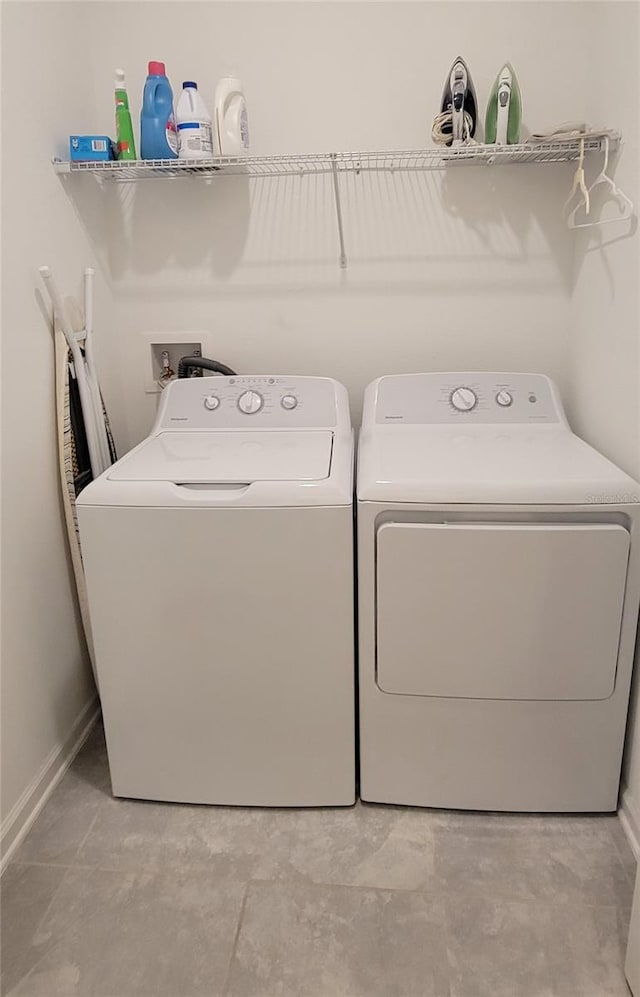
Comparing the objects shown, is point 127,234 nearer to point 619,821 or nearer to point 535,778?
point 535,778

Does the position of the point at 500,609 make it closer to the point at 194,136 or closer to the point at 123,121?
the point at 194,136

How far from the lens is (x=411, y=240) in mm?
2219

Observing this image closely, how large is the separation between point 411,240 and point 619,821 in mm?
1714

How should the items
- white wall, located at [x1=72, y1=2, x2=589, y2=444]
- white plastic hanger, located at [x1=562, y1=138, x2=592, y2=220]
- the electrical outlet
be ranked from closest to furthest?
white plastic hanger, located at [x1=562, y1=138, x2=592, y2=220] → white wall, located at [x1=72, y1=2, x2=589, y2=444] → the electrical outlet

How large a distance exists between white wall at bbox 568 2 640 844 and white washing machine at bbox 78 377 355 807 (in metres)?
0.68

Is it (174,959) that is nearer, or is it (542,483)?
(174,959)

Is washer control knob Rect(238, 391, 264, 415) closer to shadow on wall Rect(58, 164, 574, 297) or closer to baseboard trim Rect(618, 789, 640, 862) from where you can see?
shadow on wall Rect(58, 164, 574, 297)

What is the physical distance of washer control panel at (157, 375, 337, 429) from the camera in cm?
208

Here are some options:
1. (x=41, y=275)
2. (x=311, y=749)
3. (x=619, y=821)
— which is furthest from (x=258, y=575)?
(x=619, y=821)

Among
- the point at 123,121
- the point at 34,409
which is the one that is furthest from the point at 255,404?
the point at 123,121

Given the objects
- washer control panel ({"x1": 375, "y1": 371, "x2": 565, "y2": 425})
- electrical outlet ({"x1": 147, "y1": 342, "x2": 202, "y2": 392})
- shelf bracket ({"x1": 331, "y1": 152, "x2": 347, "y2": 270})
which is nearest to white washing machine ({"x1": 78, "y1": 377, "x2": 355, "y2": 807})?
washer control panel ({"x1": 375, "y1": 371, "x2": 565, "y2": 425})

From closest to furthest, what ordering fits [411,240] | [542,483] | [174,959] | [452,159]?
[174,959] < [542,483] < [452,159] < [411,240]

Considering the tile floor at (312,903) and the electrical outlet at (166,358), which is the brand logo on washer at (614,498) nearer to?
the tile floor at (312,903)

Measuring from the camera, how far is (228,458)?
181cm
